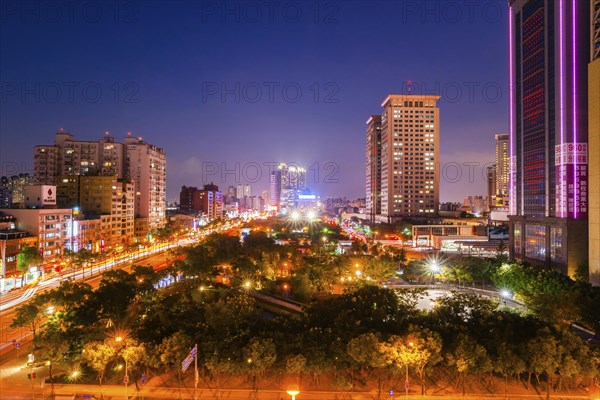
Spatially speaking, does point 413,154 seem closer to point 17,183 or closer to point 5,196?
point 17,183

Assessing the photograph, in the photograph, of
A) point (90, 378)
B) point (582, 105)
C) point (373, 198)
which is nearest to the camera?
point (90, 378)

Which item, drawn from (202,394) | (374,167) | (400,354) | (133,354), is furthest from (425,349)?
(374,167)

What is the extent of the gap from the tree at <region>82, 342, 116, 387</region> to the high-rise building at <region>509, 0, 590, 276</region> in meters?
35.9

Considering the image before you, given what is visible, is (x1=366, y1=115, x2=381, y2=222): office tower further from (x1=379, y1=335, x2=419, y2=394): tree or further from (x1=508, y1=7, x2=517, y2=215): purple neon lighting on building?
(x1=379, y1=335, x2=419, y2=394): tree

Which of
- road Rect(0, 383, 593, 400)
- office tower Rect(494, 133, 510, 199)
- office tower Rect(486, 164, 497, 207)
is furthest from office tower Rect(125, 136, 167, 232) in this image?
office tower Rect(486, 164, 497, 207)

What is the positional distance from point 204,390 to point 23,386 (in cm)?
771

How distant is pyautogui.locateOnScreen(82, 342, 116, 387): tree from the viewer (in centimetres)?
1537

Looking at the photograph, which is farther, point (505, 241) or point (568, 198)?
point (505, 241)

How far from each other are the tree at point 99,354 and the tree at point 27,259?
25.5 m

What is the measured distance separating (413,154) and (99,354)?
8421 cm

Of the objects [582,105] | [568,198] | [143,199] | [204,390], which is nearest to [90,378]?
[204,390]

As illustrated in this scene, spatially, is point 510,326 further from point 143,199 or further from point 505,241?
point 143,199

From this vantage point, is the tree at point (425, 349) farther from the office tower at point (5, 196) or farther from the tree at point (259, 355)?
the office tower at point (5, 196)

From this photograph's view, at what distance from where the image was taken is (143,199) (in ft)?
249
